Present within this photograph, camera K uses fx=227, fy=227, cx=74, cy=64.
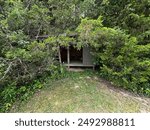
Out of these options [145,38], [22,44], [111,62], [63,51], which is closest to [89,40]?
[111,62]

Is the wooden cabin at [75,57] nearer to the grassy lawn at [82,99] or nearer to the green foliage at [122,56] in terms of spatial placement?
the green foliage at [122,56]

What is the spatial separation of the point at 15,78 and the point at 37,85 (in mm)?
1184

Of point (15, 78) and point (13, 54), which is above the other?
point (13, 54)

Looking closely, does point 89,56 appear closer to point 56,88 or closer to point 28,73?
point 56,88

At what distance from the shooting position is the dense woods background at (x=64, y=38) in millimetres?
8320

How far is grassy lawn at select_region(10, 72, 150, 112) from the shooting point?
330 inches

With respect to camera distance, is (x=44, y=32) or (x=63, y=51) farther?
(x=63, y=51)

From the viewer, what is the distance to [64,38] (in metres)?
8.53

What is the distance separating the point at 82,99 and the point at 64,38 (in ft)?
7.95

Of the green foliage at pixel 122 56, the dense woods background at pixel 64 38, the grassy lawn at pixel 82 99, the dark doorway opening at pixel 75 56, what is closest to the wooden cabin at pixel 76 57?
the dark doorway opening at pixel 75 56

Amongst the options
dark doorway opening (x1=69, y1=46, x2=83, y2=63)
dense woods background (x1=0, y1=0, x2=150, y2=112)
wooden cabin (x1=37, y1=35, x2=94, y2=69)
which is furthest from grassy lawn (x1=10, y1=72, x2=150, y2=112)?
dark doorway opening (x1=69, y1=46, x2=83, y2=63)

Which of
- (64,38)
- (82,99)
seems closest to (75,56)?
(64,38)

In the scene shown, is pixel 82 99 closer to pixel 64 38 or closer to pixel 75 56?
pixel 64 38

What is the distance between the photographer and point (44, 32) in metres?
9.88
